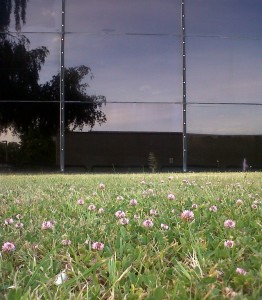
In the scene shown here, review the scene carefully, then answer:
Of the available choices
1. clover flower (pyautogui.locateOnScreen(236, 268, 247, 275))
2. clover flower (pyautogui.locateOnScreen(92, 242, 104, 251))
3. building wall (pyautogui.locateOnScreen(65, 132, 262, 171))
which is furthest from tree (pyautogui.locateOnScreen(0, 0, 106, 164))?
clover flower (pyautogui.locateOnScreen(236, 268, 247, 275))

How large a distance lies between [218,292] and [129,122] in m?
9.83

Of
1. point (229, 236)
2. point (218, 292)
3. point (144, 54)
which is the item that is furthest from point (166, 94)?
point (218, 292)

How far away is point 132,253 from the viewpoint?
223 cm

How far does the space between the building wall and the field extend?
740cm

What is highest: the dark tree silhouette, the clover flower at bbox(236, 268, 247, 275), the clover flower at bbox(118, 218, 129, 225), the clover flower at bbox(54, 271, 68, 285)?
the dark tree silhouette

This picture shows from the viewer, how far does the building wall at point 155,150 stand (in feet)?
36.4

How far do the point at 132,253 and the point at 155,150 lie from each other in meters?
9.03

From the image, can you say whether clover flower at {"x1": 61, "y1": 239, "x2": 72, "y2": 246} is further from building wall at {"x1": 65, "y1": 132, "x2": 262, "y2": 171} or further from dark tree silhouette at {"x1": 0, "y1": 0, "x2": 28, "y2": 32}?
dark tree silhouette at {"x1": 0, "y1": 0, "x2": 28, "y2": 32}

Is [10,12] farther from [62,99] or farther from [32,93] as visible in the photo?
[62,99]

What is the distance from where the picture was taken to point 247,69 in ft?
38.8

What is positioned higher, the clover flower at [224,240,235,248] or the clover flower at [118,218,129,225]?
the clover flower at [118,218,129,225]

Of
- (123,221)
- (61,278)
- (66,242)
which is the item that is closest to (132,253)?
(66,242)

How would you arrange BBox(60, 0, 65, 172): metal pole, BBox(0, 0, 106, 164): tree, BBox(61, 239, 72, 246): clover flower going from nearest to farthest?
BBox(61, 239, 72, 246): clover flower
BBox(0, 0, 106, 164): tree
BBox(60, 0, 65, 172): metal pole

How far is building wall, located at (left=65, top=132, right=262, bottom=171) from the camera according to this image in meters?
11.1
